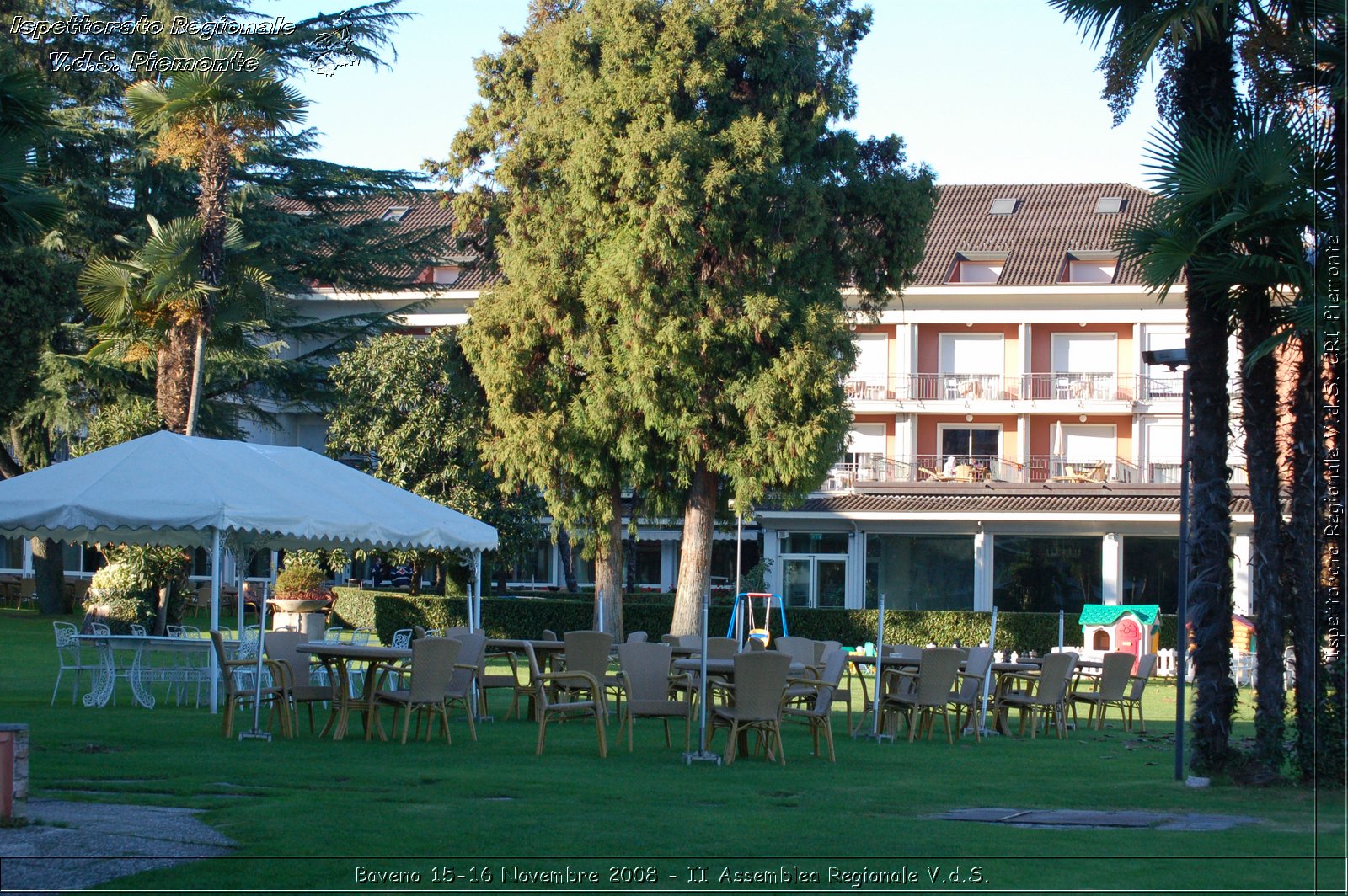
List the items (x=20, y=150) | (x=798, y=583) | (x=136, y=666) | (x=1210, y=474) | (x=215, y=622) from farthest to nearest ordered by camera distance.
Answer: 1. (x=798, y=583)
2. (x=136, y=666)
3. (x=215, y=622)
4. (x=1210, y=474)
5. (x=20, y=150)

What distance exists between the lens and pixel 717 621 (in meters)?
30.8

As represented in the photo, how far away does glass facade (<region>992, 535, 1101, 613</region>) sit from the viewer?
38656 millimetres

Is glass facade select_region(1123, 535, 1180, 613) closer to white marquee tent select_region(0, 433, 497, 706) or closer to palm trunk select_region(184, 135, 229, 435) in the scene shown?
palm trunk select_region(184, 135, 229, 435)

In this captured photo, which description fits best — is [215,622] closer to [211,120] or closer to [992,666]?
[992,666]

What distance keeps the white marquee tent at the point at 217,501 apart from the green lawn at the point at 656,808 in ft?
6.29

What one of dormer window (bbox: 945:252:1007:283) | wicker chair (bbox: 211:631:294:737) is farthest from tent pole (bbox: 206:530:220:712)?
dormer window (bbox: 945:252:1007:283)

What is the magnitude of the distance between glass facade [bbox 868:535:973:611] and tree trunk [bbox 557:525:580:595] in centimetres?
951

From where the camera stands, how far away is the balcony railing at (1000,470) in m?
40.8

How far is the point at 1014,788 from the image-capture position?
1034 centimetres

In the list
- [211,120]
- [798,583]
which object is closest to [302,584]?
[211,120]

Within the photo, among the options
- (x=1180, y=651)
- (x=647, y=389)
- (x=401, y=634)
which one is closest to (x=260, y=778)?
(x=1180, y=651)

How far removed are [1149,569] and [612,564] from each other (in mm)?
19029

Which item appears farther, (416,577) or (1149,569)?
(1149,569)

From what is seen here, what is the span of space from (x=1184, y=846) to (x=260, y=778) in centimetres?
604
